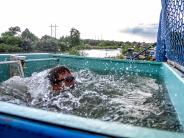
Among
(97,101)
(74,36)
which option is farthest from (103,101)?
(74,36)

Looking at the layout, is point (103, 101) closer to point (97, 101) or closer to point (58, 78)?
point (97, 101)

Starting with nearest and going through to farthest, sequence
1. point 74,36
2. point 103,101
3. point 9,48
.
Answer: point 103,101 < point 9,48 < point 74,36

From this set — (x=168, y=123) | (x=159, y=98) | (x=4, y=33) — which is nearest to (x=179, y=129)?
(x=168, y=123)

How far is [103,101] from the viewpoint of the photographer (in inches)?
152

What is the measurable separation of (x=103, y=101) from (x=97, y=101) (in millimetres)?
79

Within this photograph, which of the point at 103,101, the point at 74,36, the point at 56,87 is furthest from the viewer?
the point at 74,36

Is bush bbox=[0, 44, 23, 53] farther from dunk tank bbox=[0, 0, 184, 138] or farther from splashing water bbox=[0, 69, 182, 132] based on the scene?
splashing water bbox=[0, 69, 182, 132]

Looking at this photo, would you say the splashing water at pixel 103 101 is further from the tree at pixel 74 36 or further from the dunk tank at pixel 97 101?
the tree at pixel 74 36

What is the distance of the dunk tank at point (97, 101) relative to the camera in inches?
39.2

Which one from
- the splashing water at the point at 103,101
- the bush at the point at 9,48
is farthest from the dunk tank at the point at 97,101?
the bush at the point at 9,48

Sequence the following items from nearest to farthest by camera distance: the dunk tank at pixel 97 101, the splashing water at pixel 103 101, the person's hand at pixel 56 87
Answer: the dunk tank at pixel 97 101 < the splashing water at pixel 103 101 < the person's hand at pixel 56 87

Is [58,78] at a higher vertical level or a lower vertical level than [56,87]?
higher

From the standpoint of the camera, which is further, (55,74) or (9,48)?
(9,48)

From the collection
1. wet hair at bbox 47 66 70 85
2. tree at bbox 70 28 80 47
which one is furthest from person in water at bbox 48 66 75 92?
tree at bbox 70 28 80 47
